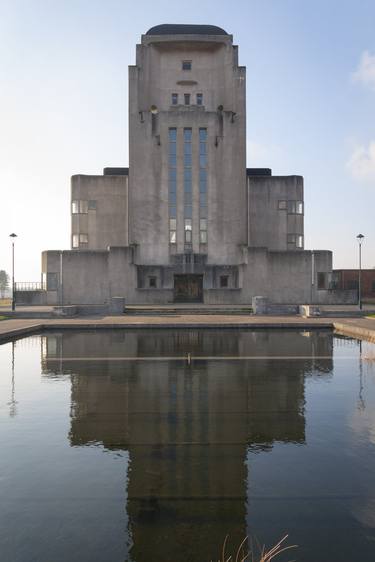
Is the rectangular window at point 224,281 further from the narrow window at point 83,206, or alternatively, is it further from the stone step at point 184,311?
the narrow window at point 83,206

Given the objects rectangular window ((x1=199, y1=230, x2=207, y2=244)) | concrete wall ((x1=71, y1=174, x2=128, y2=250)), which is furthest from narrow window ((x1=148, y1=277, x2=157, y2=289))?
concrete wall ((x1=71, y1=174, x2=128, y2=250))

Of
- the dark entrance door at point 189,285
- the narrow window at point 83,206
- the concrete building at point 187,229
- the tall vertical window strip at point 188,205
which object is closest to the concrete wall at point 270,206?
the concrete building at point 187,229

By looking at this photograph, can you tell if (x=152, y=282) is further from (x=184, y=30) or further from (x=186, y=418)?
(x=186, y=418)

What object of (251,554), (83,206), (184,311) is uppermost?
(83,206)

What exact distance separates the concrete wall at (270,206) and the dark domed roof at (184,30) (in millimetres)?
16582

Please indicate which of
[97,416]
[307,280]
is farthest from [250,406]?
[307,280]

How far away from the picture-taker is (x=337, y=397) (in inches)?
427

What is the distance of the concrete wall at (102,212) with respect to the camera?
5103 centimetres

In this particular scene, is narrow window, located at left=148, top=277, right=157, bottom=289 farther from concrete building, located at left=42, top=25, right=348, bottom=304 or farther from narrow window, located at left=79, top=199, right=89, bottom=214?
narrow window, located at left=79, top=199, right=89, bottom=214

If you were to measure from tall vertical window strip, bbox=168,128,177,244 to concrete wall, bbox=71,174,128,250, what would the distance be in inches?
305

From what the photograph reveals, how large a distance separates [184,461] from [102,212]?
4666 cm

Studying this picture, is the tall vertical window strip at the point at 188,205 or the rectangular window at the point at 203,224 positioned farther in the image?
the rectangular window at the point at 203,224

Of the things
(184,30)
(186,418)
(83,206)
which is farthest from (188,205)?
(186,418)

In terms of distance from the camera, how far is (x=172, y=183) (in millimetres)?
45656
